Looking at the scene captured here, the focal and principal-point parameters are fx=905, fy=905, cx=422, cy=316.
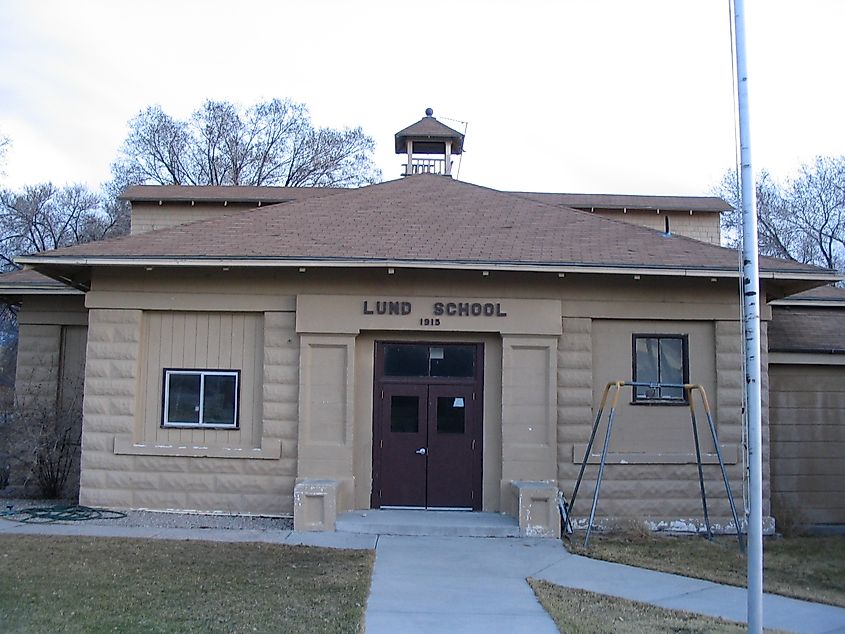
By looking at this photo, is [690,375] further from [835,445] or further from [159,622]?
[159,622]

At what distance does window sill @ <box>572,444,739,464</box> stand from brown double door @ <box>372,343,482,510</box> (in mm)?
1626

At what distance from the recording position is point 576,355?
14.6 meters

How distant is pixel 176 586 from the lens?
372 inches

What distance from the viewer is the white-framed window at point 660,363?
1479 cm

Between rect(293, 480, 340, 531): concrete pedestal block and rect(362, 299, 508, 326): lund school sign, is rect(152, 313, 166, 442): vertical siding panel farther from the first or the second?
rect(362, 299, 508, 326): lund school sign

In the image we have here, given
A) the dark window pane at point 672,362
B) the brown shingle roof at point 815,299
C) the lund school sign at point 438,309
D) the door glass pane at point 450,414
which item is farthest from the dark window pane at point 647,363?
the brown shingle roof at point 815,299

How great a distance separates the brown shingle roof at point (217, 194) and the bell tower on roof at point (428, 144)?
2109mm

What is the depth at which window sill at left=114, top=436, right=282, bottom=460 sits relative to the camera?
14367 mm

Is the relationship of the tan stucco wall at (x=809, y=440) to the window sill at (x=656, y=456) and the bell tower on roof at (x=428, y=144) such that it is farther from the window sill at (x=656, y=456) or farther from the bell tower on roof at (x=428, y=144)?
the bell tower on roof at (x=428, y=144)

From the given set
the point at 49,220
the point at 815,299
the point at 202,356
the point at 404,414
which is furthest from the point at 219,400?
the point at 49,220

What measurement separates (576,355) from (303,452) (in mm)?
4628

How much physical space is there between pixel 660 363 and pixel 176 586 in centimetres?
869

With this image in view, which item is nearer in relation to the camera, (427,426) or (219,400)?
(427,426)

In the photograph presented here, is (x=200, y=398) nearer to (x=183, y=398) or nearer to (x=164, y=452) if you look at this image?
(x=183, y=398)
